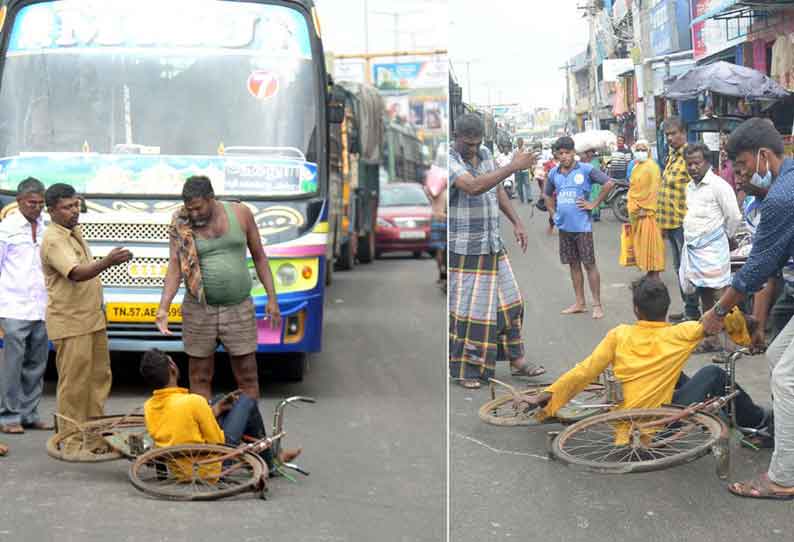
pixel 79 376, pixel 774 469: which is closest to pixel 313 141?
pixel 79 376

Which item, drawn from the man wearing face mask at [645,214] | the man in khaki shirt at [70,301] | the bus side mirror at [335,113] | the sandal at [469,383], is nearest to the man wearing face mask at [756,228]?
the man wearing face mask at [645,214]

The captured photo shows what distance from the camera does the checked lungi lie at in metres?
3.48

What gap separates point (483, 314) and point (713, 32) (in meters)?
0.94

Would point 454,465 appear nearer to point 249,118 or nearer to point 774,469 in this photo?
point 774,469

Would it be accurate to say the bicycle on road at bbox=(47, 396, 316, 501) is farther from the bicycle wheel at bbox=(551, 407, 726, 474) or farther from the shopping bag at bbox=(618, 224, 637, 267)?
the shopping bag at bbox=(618, 224, 637, 267)

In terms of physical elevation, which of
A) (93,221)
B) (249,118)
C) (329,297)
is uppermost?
(249,118)

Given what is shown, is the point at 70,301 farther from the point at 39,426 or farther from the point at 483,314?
the point at 483,314

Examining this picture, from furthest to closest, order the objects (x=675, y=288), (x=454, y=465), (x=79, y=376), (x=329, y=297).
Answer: (x=329, y=297) < (x=79, y=376) < (x=675, y=288) < (x=454, y=465)

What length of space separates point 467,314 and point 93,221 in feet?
16.5

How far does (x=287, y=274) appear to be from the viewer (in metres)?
8.29

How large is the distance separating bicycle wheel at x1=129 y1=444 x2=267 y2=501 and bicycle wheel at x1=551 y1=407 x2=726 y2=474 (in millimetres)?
2149

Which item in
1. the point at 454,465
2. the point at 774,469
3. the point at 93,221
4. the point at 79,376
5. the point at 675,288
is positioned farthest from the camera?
the point at 93,221

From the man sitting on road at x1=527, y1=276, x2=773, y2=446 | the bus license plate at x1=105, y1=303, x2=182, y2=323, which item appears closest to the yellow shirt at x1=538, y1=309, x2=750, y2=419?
the man sitting on road at x1=527, y1=276, x2=773, y2=446

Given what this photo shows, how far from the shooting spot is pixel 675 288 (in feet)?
11.8
